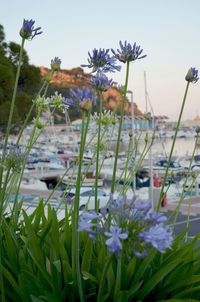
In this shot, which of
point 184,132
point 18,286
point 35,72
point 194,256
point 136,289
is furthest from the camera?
point 184,132

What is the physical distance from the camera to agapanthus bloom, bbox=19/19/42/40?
1.84 m

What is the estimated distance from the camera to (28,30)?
1.84m

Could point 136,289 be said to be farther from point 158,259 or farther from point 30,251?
point 30,251

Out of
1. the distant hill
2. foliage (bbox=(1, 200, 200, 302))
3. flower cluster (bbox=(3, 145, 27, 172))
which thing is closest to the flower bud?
the distant hill

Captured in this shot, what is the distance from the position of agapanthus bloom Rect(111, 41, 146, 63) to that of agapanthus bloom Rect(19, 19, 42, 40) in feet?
1.08

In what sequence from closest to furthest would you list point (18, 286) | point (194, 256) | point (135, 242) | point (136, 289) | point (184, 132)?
point (135, 242), point (136, 289), point (18, 286), point (194, 256), point (184, 132)

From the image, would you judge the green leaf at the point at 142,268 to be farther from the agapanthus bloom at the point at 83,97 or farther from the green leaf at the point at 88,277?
the agapanthus bloom at the point at 83,97

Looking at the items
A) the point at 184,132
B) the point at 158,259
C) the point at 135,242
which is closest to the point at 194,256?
the point at 158,259

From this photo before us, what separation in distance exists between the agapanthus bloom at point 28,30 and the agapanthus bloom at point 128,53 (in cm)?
33

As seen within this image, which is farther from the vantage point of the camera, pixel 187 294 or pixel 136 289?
pixel 187 294

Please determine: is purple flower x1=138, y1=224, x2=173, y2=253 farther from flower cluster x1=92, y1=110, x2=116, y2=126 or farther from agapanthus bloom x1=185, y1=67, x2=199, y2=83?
flower cluster x1=92, y1=110, x2=116, y2=126

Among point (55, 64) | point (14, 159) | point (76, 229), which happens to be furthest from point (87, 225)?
point (55, 64)

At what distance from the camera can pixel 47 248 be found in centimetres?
195

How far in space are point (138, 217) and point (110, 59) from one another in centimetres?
79
